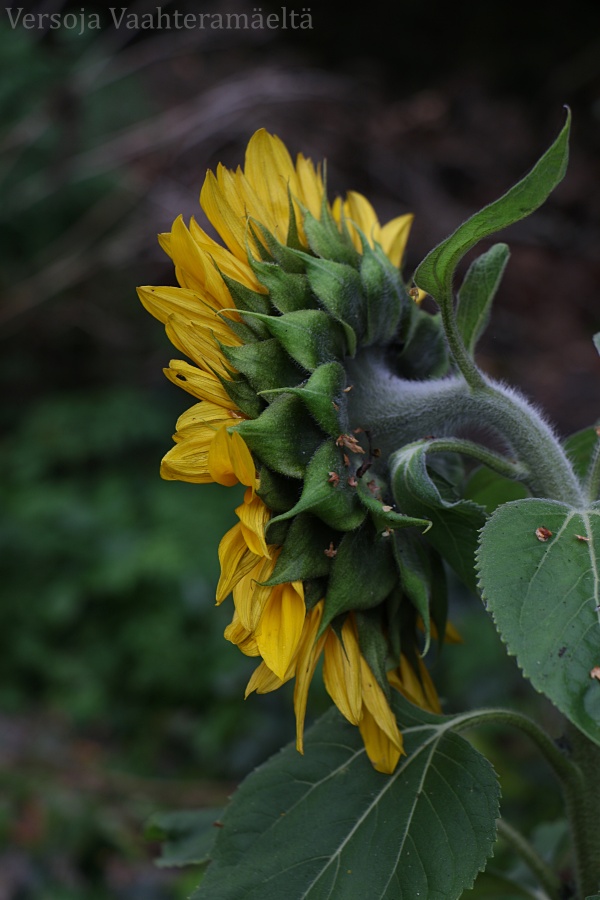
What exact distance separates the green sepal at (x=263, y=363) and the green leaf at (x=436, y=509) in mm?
106

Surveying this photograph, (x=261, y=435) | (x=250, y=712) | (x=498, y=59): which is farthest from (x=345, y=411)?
(x=498, y=59)

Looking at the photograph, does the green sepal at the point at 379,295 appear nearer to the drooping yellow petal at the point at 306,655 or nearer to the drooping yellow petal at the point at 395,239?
the drooping yellow petal at the point at 395,239

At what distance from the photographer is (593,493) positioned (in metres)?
0.72

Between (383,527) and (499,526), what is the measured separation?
86mm

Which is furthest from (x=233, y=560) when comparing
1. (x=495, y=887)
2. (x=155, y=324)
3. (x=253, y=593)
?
(x=155, y=324)

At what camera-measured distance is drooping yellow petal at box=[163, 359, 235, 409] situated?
0.67m

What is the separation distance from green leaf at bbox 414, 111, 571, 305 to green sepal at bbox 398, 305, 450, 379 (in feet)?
0.45

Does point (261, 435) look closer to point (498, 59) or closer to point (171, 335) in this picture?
point (171, 335)

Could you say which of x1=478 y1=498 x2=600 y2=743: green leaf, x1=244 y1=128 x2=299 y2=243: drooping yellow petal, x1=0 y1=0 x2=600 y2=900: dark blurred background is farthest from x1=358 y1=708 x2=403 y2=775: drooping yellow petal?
x1=0 y1=0 x2=600 y2=900: dark blurred background

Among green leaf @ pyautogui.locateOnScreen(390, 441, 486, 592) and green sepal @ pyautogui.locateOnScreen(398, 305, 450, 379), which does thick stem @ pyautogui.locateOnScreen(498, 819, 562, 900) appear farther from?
green sepal @ pyautogui.locateOnScreen(398, 305, 450, 379)

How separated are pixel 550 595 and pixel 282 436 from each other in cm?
21

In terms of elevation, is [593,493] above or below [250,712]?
above

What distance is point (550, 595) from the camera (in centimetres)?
58

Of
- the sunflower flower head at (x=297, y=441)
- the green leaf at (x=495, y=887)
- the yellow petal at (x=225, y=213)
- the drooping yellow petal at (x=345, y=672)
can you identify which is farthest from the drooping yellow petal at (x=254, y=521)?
the green leaf at (x=495, y=887)
